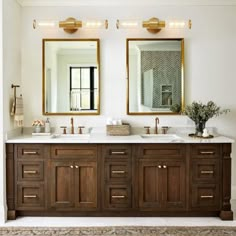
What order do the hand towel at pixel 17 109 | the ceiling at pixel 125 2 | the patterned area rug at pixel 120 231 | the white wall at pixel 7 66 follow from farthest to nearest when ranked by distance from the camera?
the ceiling at pixel 125 2 → the hand towel at pixel 17 109 → the white wall at pixel 7 66 → the patterned area rug at pixel 120 231

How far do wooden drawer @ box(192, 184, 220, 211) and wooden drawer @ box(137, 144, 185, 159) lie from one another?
402 mm

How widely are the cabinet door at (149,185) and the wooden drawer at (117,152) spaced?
→ 18 cm

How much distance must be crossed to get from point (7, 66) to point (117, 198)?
187 centimetres

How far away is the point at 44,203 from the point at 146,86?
1.84m

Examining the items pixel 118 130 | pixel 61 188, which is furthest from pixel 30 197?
pixel 118 130

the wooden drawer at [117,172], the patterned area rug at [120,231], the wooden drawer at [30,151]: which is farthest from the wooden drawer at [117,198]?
the wooden drawer at [30,151]

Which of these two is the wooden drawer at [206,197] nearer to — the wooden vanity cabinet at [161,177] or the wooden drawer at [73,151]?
the wooden vanity cabinet at [161,177]

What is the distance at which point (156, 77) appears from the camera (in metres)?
4.55

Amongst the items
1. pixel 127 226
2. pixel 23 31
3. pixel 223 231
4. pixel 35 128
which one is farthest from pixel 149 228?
pixel 23 31

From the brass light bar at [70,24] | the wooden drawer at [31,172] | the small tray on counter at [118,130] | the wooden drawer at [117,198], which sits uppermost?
the brass light bar at [70,24]

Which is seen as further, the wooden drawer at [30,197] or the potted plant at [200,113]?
the potted plant at [200,113]

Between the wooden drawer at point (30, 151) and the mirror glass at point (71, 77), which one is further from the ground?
the mirror glass at point (71, 77)

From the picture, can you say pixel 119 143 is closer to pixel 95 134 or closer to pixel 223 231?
pixel 95 134

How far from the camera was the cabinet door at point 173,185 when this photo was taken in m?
Answer: 3.92
